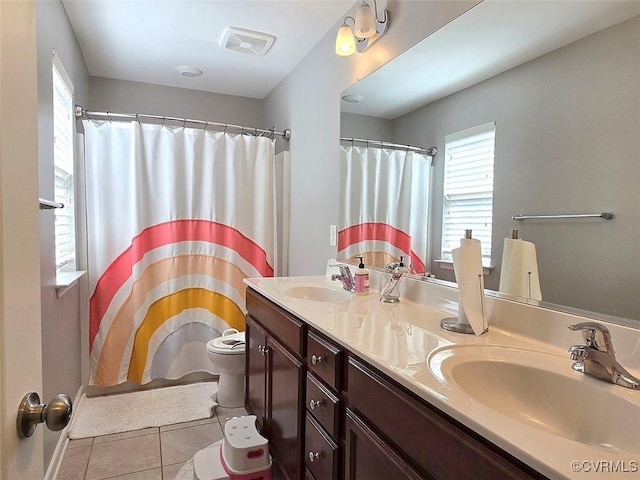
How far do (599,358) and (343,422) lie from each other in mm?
688

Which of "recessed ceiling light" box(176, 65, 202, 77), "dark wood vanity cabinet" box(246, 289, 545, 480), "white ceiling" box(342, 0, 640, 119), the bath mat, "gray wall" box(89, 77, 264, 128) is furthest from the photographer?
"gray wall" box(89, 77, 264, 128)

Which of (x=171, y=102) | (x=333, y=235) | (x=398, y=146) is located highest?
(x=171, y=102)

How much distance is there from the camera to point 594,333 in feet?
2.81

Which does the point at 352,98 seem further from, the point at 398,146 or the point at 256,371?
the point at 256,371

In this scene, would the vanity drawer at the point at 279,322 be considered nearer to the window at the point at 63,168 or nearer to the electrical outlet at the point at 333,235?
the electrical outlet at the point at 333,235

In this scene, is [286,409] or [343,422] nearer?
[343,422]

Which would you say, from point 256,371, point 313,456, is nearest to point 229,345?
point 256,371

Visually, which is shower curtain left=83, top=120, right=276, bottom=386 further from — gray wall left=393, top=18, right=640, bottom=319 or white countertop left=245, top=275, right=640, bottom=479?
gray wall left=393, top=18, right=640, bottom=319

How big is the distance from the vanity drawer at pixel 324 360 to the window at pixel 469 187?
592 mm

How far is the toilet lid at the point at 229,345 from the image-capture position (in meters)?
2.43

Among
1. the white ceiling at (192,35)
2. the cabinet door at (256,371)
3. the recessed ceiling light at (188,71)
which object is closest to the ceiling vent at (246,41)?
the white ceiling at (192,35)

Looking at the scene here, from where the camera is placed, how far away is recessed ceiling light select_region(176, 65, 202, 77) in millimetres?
2871

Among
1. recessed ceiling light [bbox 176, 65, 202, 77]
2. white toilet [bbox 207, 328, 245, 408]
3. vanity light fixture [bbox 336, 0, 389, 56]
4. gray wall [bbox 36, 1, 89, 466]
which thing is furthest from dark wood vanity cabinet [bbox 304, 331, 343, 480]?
recessed ceiling light [bbox 176, 65, 202, 77]

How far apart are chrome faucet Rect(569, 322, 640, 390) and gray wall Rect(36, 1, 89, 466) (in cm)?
179
